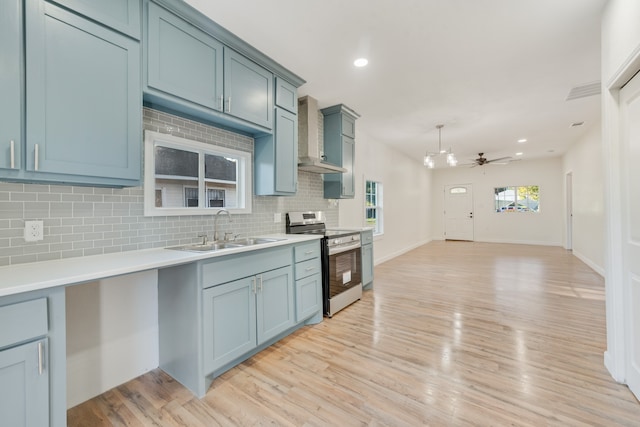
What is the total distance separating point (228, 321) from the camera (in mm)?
2008

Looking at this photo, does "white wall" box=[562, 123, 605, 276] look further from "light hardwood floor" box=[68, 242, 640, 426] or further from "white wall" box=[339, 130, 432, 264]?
"white wall" box=[339, 130, 432, 264]

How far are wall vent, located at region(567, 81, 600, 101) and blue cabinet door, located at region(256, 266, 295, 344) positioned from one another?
4204 mm

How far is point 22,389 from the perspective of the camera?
3.73 ft

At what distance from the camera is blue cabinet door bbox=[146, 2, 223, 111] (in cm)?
187

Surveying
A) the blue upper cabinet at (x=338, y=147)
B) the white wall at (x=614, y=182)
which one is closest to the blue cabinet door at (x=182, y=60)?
the blue upper cabinet at (x=338, y=147)

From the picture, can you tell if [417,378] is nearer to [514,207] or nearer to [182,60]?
[182,60]

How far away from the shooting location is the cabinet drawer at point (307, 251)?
2701mm

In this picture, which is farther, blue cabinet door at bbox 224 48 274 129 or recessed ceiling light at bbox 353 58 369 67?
recessed ceiling light at bbox 353 58 369 67

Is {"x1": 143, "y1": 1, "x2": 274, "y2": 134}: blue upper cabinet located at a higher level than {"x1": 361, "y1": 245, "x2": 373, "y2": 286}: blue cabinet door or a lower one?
higher

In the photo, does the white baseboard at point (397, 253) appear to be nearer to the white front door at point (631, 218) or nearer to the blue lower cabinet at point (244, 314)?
the blue lower cabinet at point (244, 314)

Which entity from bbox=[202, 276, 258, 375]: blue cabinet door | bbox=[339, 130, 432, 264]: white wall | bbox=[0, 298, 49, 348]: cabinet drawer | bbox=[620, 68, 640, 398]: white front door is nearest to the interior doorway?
bbox=[339, 130, 432, 264]: white wall

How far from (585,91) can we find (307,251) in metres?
4.13

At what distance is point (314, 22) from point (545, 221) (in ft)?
31.4

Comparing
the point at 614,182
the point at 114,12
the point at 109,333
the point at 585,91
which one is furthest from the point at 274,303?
the point at 585,91
